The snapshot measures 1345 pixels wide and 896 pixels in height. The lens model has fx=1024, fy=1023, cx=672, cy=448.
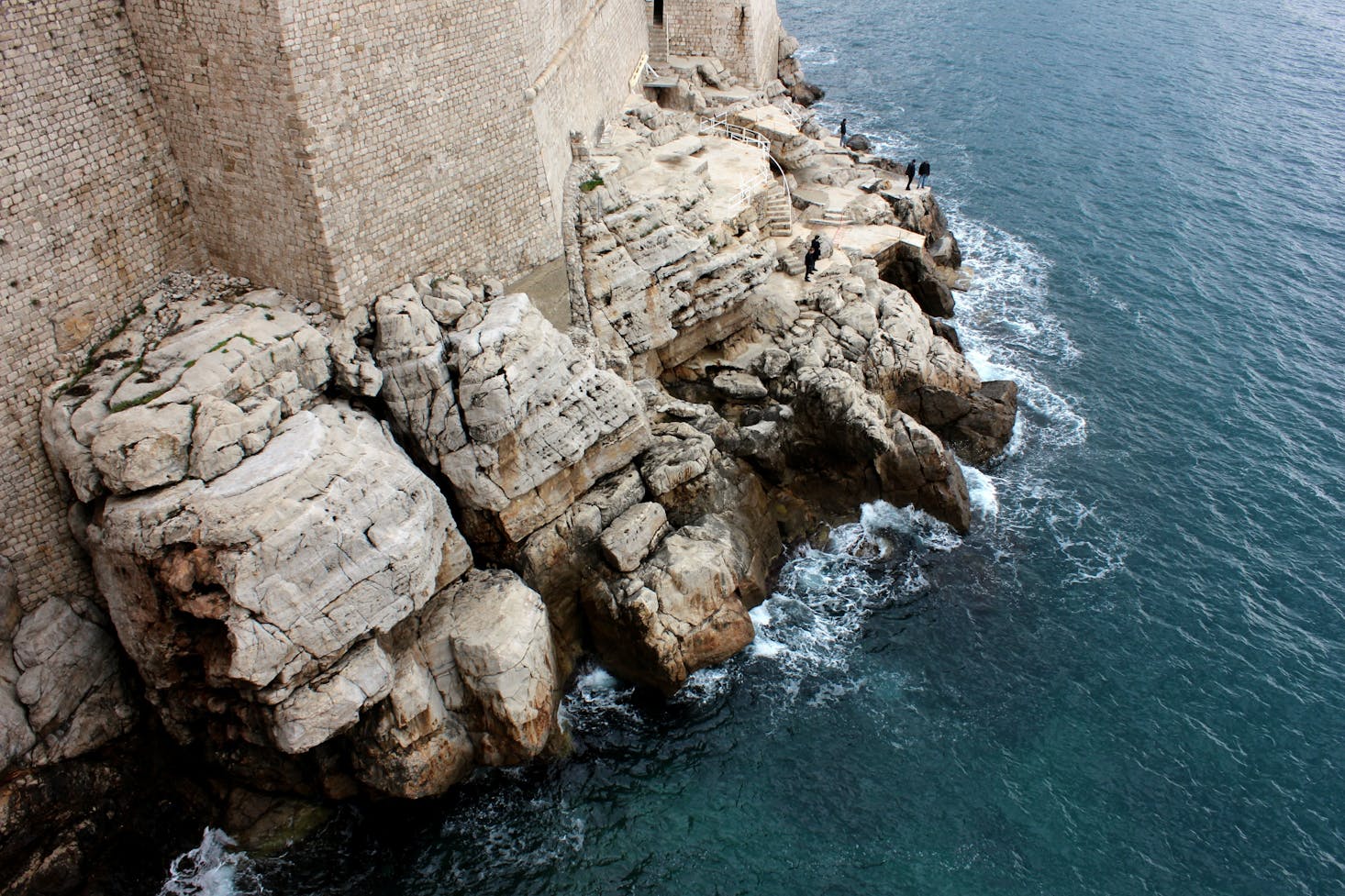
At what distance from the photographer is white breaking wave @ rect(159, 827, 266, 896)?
21531mm

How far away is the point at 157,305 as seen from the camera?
23312 mm

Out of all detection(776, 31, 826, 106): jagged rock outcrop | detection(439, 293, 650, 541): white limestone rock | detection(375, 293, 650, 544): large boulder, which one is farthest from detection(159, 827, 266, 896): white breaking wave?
detection(776, 31, 826, 106): jagged rock outcrop

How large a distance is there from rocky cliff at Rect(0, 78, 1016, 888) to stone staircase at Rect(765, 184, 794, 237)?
285 inches

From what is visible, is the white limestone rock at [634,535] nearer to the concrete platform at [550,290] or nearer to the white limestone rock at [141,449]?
the concrete platform at [550,290]

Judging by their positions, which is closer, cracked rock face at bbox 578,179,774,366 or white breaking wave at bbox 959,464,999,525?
cracked rock face at bbox 578,179,774,366

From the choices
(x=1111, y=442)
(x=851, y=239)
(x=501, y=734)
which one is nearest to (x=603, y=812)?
(x=501, y=734)

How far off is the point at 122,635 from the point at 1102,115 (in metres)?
57.8

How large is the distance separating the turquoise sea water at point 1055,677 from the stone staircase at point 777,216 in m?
8.41

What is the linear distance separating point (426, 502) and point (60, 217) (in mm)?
9591

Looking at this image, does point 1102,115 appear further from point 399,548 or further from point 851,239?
point 399,548

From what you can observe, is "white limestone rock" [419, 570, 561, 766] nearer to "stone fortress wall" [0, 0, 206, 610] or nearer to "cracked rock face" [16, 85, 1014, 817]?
"cracked rock face" [16, 85, 1014, 817]

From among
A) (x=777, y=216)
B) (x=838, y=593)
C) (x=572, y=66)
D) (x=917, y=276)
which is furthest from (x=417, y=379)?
(x=917, y=276)

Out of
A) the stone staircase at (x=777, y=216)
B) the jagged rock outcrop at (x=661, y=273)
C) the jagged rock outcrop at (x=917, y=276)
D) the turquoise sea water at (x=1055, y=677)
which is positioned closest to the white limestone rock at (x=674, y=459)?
the jagged rock outcrop at (x=661, y=273)

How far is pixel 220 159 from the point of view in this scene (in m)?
23.2
